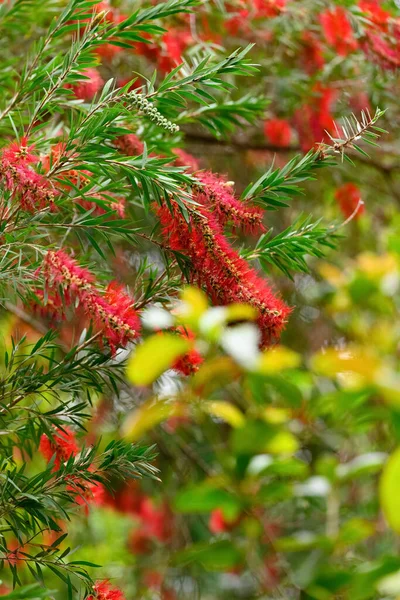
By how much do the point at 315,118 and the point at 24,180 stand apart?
1.44 m

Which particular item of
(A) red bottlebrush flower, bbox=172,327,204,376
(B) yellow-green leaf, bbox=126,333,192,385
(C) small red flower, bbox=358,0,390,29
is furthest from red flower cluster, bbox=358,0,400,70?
(B) yellow-green leaf, bbox=126,333,192,385

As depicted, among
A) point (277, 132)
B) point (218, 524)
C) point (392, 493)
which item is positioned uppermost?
point (392, 493)

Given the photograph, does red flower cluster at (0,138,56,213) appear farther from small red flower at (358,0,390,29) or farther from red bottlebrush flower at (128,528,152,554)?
red bottlebrush flower at (128,528,152,554)

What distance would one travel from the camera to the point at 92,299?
903 millimetres

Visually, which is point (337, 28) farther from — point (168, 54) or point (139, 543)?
point (139, 543)

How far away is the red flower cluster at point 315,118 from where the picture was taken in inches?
86.0

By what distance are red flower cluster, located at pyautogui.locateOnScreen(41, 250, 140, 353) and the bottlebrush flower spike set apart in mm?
102

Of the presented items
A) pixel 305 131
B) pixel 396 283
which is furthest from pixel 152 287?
pixel 305 131

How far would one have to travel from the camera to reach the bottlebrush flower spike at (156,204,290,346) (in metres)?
0.93

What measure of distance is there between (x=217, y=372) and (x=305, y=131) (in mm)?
1753

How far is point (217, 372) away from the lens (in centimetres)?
58

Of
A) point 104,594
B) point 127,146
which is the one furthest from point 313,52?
point 104,594

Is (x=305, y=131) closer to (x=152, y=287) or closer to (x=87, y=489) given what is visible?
(x=152, y=287)

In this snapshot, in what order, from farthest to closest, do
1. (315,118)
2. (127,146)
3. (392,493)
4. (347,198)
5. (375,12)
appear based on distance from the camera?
(347,198), (315,118), (375,12), (127,146), (392,493)
